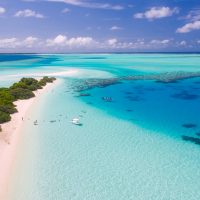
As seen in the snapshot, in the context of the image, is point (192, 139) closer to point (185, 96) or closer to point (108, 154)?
point (108, 154)

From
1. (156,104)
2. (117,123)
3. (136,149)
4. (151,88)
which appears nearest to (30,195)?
(136,149)

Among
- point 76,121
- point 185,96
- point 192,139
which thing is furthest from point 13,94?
point 185,96

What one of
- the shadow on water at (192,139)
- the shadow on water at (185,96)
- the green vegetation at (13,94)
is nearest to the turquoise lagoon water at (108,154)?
the shadow on water at (192,139)

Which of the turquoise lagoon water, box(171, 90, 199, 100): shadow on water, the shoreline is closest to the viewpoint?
the turquoise lagoon water

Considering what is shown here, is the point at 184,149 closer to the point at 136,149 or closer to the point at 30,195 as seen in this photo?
the point at 136,149

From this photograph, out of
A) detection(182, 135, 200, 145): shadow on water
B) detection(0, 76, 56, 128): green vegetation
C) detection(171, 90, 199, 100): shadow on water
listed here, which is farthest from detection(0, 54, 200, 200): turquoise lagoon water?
detection(171, 90, 199, 100): shadow on water

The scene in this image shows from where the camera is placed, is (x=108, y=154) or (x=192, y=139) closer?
(x=108, y=154)

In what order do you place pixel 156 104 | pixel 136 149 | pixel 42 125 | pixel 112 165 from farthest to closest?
pixel 156 104 → pixel 42 125 → pixel 136 149 → pixel 112 165

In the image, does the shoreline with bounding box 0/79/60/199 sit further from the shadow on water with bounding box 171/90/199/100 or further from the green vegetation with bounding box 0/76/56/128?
the shadow on water with bounding box 171/90/199/100
